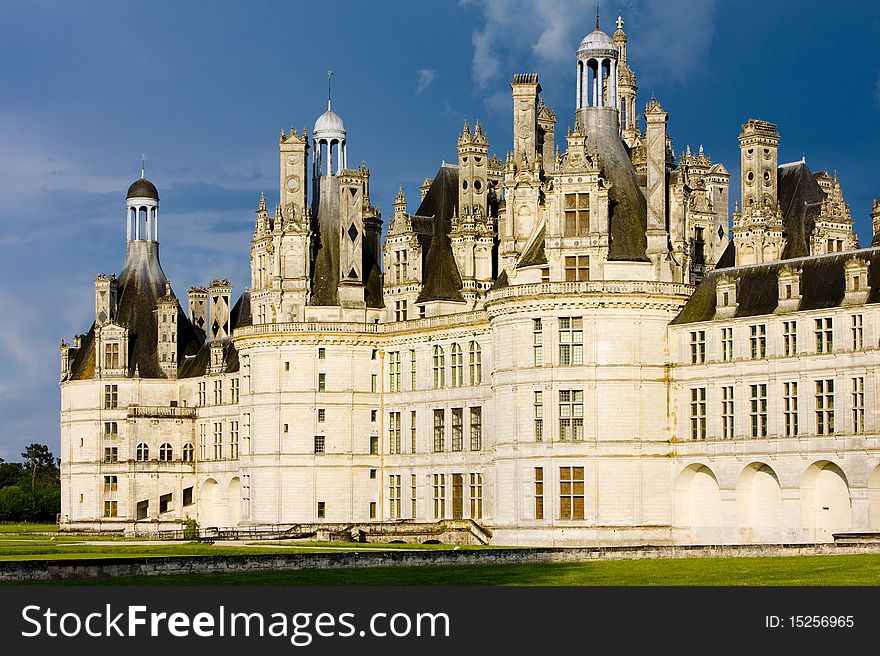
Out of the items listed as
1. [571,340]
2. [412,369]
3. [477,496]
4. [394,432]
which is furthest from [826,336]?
[394,432]

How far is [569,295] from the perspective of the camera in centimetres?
6881

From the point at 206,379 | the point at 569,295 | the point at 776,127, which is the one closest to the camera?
the point at 569,295

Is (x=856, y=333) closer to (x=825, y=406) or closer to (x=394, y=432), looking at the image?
(x=825, y=406)

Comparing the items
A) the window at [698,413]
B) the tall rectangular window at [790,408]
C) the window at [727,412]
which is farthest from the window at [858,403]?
the window at [698,413]

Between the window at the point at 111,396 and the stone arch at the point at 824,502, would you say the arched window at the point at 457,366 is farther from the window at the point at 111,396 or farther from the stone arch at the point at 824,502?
the window at the point at 111,396

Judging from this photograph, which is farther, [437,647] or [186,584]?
[186,584]

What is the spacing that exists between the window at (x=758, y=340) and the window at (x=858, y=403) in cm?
417

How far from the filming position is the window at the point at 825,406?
6319 centimetres

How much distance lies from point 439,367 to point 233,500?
1790cm

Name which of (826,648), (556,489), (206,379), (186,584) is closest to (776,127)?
(556,489)

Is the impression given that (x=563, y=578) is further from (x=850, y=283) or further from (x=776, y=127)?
(x=776, y=127)

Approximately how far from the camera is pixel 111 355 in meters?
99.2

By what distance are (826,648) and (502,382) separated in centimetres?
3962

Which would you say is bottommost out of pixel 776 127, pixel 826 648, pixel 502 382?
pixel 826 648
